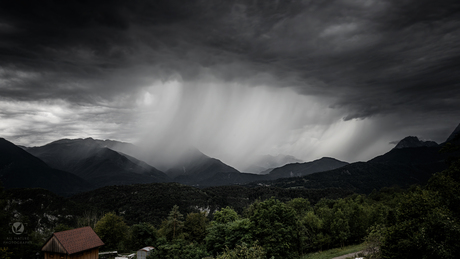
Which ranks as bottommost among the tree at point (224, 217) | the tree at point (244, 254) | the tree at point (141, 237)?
the tree at point (141, 237)

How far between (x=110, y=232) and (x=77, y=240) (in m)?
27.3

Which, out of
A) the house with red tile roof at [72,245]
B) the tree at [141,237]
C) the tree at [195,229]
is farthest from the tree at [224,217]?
the house with red tile roof at [72,245]

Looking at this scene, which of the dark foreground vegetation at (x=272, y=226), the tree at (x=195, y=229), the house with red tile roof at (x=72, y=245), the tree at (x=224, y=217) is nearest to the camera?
the dark foreground vegetation at (x=272, y=226)

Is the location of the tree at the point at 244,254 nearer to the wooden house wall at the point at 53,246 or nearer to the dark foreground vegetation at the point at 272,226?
the dark foreground vegetation at the point at 272,226

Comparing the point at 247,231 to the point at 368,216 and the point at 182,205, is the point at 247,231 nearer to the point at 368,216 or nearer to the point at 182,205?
the point at 368,216

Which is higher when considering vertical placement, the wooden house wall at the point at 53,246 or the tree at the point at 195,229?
the wooden house wall at the point at 53,246

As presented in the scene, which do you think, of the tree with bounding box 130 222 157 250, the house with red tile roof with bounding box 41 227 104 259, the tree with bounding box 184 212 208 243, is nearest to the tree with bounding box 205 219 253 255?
the tree with bounding box 184 212 208 243

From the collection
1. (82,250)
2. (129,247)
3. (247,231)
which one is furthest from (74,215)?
(247,231)

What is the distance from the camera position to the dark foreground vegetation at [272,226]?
21.5 metres

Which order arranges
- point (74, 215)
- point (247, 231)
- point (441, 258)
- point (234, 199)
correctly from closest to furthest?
point (441, 258), point (247, 231), point (74, 215), point (234, 199)

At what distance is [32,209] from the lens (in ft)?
420

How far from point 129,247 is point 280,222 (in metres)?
52.4

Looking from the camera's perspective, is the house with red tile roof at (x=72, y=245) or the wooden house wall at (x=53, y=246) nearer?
the wooden house wall at (x=53, y=246)

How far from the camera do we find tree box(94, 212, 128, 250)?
61031mm
